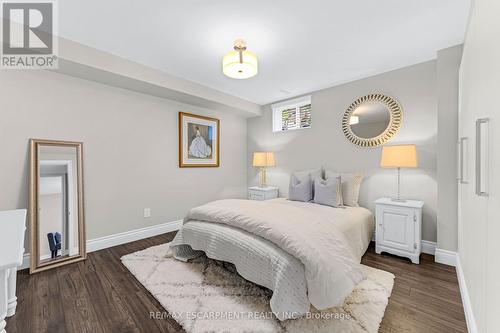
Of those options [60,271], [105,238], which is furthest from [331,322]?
[105,238]

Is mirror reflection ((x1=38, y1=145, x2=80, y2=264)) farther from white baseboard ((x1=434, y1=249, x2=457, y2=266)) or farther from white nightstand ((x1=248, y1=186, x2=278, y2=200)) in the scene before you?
white baseboard ((x1=434, y1=249, x2=457, y2=266))

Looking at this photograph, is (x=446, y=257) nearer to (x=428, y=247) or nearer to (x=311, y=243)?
(x=428, y=247)

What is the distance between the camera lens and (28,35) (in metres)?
2.14

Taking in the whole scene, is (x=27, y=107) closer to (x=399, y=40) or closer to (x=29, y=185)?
(x=29, y=185)

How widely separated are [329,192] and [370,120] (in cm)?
126

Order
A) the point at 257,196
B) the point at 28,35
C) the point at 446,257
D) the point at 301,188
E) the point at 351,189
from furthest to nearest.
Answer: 1. the point at 257,196
2. the point at 301,188
3. the point at 351,189
4. the point at 446,257
5. the point at 28,35

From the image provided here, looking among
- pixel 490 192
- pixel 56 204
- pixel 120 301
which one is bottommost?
pixel 120 301

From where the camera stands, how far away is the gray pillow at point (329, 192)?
294 centimetres

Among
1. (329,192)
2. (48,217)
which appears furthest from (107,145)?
(329,192)

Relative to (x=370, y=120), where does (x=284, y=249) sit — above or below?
below

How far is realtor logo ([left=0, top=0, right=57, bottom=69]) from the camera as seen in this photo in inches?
74.3

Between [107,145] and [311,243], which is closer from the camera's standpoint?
[311,243]

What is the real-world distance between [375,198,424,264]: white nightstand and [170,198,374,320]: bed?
45cm

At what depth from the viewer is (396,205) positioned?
2551 millimetres
